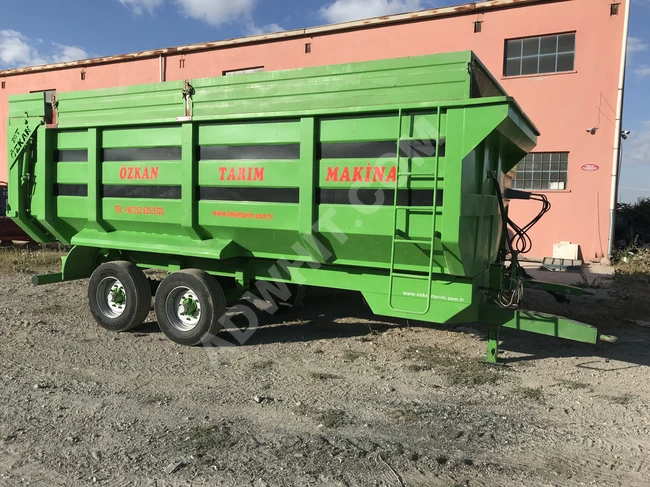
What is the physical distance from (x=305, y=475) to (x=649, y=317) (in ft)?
19.7

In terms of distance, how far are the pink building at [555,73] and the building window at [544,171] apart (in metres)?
0.02

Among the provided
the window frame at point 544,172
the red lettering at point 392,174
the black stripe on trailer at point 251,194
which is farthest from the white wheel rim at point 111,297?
the window frame at point 544,172

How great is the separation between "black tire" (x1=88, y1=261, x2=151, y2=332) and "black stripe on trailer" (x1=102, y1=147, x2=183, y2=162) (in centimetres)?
125

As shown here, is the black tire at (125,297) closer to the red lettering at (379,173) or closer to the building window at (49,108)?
the building window at (49,108)

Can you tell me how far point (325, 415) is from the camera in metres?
3.77

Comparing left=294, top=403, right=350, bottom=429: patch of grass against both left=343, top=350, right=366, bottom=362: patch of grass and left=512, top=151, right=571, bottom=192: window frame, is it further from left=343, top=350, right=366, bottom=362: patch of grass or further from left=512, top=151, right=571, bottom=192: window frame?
left=512, top=151, right=571, bottom=192: window frame

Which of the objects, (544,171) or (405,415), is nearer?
(405,415)

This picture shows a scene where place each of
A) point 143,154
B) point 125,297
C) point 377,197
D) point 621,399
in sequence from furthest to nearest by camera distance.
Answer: point 125,297 → point 143,154 → point 377,197 → point 621,399

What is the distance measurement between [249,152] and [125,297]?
2.39 meters

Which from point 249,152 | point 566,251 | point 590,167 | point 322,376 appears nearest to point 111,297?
point 249,152

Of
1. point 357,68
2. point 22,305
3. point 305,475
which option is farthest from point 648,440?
point 22,305

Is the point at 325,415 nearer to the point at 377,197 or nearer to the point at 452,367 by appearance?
the point at 452,367

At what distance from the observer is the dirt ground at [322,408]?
3.02m

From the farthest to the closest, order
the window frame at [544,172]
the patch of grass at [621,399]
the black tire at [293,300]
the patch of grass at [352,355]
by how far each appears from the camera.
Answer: the window frame at [544,172], the black tire at [293,300], the patch of grass at [352,355], the patch of grass at [621,399]
